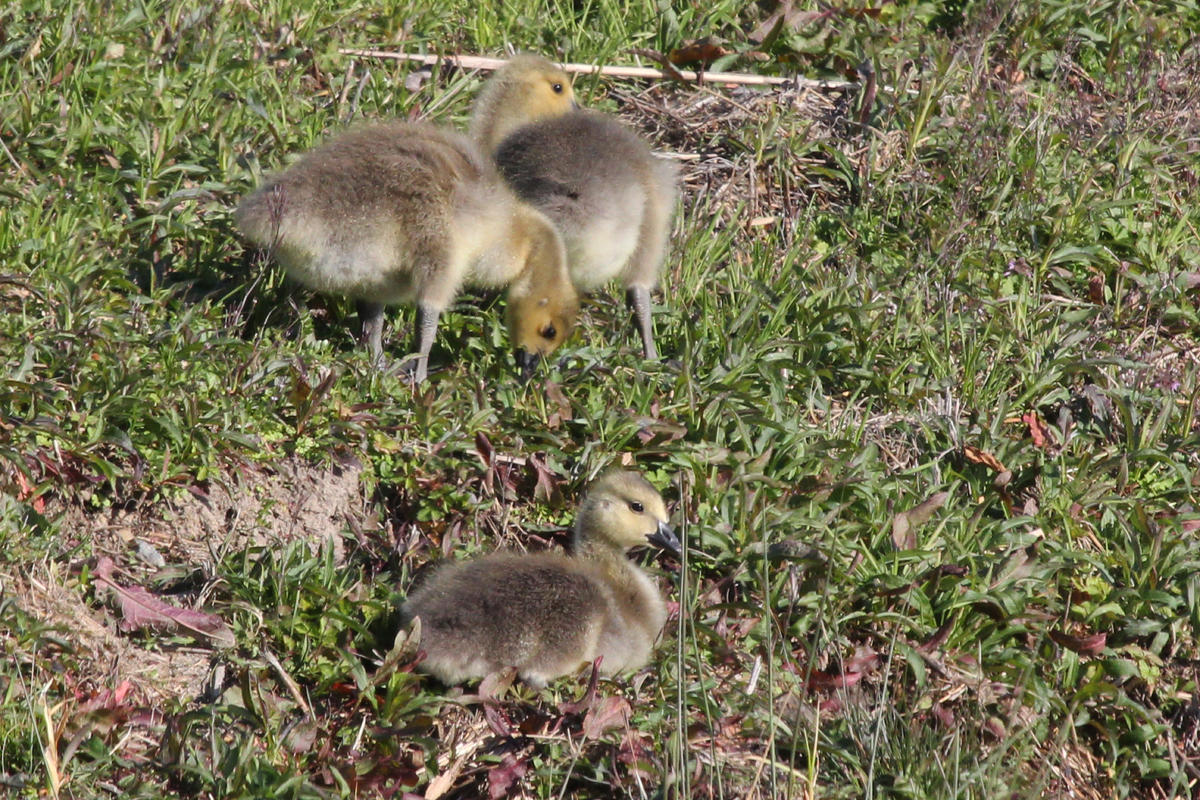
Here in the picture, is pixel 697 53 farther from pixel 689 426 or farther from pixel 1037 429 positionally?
pixel 1037 429

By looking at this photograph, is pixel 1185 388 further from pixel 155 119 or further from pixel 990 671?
pixel 155 119

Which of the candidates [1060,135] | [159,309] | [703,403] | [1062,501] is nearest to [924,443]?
[1062,501]

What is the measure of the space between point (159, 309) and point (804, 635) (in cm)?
286

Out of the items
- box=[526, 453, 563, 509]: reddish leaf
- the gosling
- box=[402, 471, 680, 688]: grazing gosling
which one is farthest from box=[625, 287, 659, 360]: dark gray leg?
box=[402, 471, 680, 688]: grazing gosling

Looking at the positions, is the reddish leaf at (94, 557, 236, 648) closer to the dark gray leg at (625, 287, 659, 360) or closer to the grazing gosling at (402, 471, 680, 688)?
the grazing gosling at (402, 471, 680, 688)

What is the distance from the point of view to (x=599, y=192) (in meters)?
5.68

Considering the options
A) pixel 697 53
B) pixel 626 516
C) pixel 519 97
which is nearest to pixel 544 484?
pixel 626 516

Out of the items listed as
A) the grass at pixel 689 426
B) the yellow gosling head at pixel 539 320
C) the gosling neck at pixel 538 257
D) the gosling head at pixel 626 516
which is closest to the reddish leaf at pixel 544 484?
the grass at pixel 689 426

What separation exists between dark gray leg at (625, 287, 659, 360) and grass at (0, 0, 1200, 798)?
0.13m

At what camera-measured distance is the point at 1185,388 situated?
19.7 ft

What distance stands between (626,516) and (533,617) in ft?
2.07

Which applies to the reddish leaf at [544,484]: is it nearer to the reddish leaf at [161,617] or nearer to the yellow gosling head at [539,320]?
the yellow gosling head at [539,320]

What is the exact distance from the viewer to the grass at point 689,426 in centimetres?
434

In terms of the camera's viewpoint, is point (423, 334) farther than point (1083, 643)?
Yes
